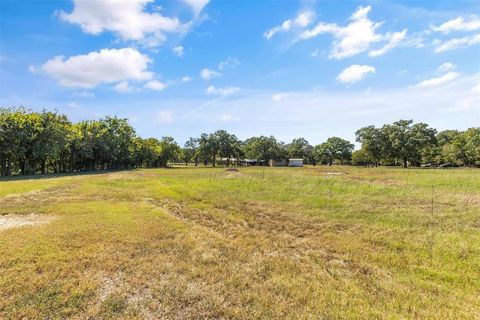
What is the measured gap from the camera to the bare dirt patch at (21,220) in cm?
1090

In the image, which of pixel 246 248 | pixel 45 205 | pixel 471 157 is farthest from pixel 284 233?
pixel 471 157

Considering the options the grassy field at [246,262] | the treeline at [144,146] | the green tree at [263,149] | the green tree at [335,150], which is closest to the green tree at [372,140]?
the treeline at [144,146]

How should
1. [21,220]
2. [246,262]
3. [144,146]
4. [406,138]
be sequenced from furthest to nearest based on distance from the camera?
[144,146]
[406,138]
[21,220]
[246,262]

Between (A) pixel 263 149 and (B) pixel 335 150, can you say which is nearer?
(A) pixel 263 149

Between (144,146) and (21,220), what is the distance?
80.2m

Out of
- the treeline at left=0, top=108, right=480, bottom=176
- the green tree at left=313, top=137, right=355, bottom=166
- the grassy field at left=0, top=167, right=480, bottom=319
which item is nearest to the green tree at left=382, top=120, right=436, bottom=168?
the treeline at left=0, top=108, right=480, bottom=176

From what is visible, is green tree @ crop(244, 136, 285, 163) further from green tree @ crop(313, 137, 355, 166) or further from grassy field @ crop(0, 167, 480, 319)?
grassy field @ crop(0, 167, 480, 319)

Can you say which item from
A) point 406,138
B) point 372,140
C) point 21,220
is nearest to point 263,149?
point 372,140

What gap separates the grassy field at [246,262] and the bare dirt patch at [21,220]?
0.64 ft

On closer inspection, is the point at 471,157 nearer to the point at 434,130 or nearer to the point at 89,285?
the point at 434,130

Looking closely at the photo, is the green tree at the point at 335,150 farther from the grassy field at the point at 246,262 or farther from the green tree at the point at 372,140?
the grassy field at the point at 246,262

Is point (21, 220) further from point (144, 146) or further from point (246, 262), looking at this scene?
point (144, 146)

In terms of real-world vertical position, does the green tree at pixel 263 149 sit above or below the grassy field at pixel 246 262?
above

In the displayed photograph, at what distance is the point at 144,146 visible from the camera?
88750mm
